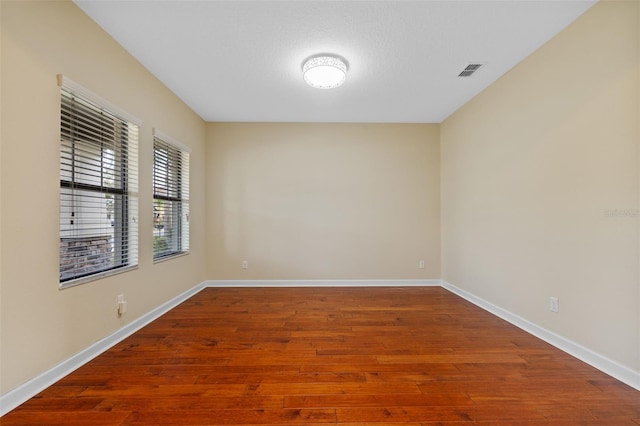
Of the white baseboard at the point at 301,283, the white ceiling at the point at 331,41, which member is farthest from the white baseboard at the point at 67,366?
the white ceiling at the point at 331,41

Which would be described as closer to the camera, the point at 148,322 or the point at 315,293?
the point at 148,322

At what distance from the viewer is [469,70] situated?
2.66 meters

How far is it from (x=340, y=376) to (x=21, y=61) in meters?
2.76

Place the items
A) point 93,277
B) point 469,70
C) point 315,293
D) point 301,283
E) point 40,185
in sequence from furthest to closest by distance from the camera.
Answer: point 301,283, point 315,293, point 469,70, point 93,277, point 40,185

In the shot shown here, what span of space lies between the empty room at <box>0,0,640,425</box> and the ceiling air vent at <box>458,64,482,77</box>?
2 centimetres

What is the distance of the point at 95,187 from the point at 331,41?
227 cm

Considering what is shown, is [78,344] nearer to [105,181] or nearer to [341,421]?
[105,181]

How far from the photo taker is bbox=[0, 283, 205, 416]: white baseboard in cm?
146

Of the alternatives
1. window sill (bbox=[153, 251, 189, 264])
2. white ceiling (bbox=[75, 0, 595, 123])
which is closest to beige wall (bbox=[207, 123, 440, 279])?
window sill (bbox=[153, 251, 189, 264])

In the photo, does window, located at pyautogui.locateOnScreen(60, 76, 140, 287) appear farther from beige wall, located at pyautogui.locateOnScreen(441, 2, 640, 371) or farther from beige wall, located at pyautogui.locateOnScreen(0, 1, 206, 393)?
beige wall, located at pyautogui.locateOnScreen(441, 2, 640, 371)

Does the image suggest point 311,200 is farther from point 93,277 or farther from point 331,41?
point 93,277

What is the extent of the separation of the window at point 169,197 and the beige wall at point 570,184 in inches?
148

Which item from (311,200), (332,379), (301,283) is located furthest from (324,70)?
(301,283)

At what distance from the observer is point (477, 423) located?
4.53 ft
